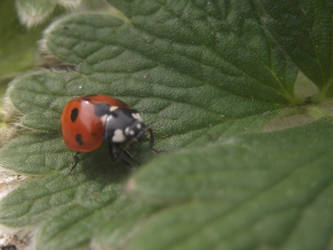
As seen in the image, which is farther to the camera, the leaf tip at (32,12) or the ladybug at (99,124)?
the leaf tip at (32,12)

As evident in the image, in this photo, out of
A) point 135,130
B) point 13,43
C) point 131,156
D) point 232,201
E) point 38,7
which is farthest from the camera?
point 13,43

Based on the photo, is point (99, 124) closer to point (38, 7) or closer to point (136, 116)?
point (136, 116)

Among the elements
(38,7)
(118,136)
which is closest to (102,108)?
(118,136)

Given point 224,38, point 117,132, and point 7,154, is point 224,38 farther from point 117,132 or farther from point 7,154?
point 7,154

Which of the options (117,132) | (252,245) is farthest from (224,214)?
(117,132)

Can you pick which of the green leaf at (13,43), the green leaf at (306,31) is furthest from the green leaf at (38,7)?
the green leaf at (306,31)

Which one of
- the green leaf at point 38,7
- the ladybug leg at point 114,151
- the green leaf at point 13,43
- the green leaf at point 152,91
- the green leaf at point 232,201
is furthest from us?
the green leaf at point 13,43

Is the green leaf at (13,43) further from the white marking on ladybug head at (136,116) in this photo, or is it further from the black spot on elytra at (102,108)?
the white marking on ladybug head at (136,116)
